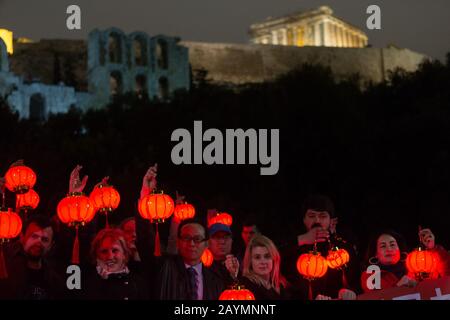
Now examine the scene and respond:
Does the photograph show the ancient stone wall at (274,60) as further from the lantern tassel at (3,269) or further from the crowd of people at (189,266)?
the lantern tassel at (3,269)

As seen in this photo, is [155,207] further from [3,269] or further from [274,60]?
[274,60]

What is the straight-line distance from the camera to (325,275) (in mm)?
6922

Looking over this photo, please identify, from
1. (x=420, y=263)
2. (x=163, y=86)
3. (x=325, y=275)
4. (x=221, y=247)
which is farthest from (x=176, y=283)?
(x=163, y=86)

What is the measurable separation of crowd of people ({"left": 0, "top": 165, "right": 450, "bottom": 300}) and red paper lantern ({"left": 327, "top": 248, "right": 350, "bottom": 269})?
6 cm

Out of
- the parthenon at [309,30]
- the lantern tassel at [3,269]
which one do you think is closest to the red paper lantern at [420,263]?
the lantern tassel at [3,269]

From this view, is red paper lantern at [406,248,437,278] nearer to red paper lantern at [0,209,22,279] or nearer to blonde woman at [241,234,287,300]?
blonde woman at [241,234,287,300]

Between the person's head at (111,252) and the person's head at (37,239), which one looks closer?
the person's head at (111,252)

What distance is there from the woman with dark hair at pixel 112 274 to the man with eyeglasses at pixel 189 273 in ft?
0.86

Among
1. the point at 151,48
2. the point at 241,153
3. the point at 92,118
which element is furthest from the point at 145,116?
the point at 151,48

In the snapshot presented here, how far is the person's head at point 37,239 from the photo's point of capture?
19.3 ft

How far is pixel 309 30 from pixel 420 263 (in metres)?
59.4

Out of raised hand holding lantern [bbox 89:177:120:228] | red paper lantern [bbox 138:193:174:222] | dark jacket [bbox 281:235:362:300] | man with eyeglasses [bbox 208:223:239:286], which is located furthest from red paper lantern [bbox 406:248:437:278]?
raised hand holding lantern [bbox 89:177:120:228]
